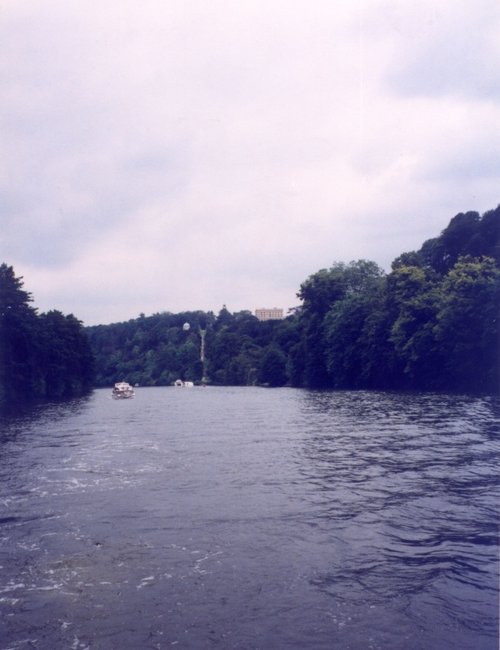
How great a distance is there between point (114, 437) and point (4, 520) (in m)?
19.7

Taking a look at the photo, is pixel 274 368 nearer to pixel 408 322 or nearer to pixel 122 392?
pixel 122 392

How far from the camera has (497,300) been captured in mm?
64500

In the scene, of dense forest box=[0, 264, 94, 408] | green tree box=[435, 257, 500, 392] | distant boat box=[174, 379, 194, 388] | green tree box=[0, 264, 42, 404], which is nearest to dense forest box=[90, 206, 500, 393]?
green tree box=[435, 257, 500, 392]

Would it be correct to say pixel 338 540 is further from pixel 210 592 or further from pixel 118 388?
pixel 118 388

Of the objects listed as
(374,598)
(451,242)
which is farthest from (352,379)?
(374,598)

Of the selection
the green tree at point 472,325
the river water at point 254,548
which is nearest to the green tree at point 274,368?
the green tree at point 472,325

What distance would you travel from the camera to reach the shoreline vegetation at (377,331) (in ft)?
234

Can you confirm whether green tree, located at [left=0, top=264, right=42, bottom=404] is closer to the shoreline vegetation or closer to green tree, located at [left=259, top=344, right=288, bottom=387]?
the shoreline vegetation

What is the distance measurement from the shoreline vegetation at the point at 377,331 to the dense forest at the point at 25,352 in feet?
0.46

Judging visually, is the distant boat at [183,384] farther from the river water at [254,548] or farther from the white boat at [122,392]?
the river water at [254,548]

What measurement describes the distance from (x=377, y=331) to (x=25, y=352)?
162 ft

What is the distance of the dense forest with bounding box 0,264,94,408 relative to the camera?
72688 mm

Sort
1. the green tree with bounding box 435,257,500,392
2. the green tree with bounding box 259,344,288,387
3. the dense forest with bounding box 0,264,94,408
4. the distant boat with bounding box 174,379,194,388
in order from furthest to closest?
the distant boat with bounding box 174,379,194,388 → the green tree with bounding box 259,344,288,387 → the dense forest with bounding box 0,264,94,408 → the green tree with bounding box 435,257,500,392

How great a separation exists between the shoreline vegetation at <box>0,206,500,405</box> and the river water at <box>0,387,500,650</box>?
45777 mm
